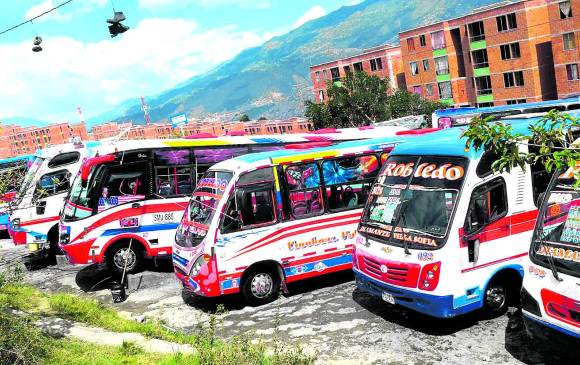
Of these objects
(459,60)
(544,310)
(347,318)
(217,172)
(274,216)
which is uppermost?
(459,60)

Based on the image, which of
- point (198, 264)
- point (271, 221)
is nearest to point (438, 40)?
point (271, 221)

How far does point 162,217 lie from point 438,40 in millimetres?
53418

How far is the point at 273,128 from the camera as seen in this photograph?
109000 mm

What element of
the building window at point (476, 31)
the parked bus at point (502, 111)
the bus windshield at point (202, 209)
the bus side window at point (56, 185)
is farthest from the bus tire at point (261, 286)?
the building window at point (476, 31)

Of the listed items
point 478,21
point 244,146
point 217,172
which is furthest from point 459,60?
point 217,172

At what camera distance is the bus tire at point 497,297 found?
852cm

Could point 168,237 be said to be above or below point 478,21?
below

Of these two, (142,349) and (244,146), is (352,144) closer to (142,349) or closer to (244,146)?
(244,146)

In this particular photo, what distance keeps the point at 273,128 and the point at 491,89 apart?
59.3 meters

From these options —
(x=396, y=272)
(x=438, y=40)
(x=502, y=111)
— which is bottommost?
(x=396, y=272)

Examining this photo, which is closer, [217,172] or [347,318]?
[347,318]

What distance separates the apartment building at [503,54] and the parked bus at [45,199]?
42.5 meters

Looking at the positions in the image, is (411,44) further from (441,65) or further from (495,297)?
(495,297)

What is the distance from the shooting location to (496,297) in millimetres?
8586
